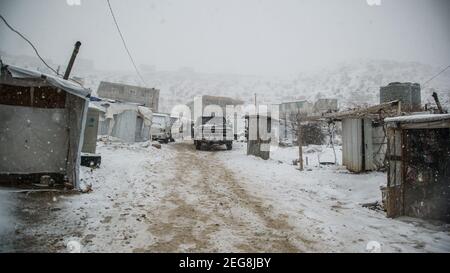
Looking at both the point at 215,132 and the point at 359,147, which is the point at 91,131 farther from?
the point at 359,147

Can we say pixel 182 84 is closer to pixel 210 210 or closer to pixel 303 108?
pixel 303 108

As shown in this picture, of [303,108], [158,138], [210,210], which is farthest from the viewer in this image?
[303,108]

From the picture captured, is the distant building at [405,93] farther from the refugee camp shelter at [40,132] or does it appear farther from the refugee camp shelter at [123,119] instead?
the refugee camp shelter at [40,132]

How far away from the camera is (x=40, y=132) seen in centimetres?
702

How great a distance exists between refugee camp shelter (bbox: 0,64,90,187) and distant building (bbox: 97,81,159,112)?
42.9 meters

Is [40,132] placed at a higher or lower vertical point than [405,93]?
lower

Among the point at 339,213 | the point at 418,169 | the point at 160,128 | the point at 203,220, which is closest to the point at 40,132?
the point at 203,220

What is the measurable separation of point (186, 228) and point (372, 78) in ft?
294

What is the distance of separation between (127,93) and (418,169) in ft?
166

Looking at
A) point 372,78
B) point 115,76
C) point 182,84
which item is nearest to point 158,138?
point 372,78

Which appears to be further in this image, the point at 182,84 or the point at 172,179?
the point at 182,84

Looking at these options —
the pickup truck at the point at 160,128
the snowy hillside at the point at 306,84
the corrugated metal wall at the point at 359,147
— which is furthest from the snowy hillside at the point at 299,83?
the corrugated metal wall at the point at 359,147

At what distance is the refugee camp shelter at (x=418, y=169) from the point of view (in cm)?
558
